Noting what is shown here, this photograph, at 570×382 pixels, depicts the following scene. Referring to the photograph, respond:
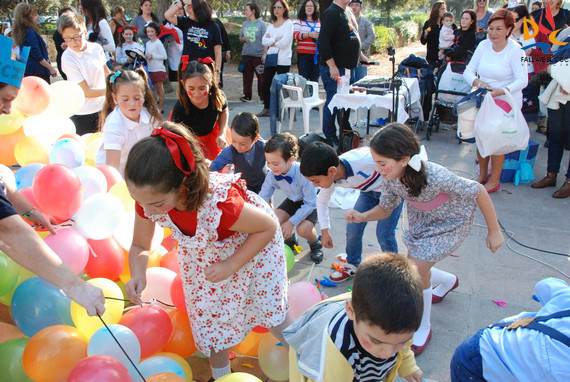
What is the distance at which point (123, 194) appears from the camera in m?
2.94

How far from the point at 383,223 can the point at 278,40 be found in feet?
18.0

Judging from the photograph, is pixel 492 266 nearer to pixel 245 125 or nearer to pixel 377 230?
pixel 377 230

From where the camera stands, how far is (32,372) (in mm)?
2008

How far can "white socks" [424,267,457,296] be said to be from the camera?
304cm

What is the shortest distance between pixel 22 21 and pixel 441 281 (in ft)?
18.9

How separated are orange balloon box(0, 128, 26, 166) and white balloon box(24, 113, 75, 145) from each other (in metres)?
0.16

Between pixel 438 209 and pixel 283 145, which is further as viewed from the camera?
pixel 283 145

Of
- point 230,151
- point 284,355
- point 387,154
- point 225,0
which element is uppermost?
point 225,0

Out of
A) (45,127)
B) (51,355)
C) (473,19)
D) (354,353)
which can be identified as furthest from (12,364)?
(473,19)

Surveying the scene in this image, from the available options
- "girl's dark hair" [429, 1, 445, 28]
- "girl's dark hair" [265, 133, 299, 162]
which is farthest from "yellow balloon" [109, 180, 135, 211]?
"girl's dark hair" [429, 1, 445, 28]

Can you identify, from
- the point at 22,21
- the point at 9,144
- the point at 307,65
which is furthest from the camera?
the point at 307,65

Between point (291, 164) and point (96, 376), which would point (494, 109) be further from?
point (96, 376)

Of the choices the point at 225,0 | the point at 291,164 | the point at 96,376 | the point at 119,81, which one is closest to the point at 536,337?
the point at 96,376

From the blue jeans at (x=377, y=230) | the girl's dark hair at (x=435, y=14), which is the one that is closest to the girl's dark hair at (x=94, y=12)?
the blue jeans at (x=377, y=230)
